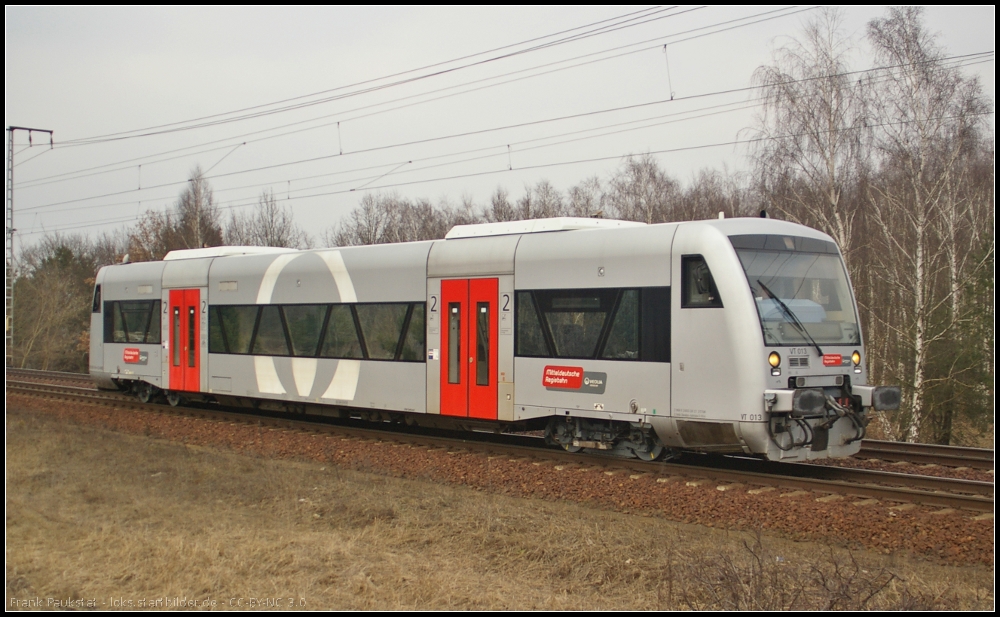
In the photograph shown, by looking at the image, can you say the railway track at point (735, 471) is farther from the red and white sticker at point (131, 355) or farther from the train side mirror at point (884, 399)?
the red and white sticker at point (131, 355)

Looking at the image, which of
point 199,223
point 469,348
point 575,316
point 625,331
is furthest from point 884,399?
point 199,223

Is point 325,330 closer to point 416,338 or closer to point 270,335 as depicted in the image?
point 270,335

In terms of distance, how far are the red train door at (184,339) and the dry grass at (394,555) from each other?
23.2ft

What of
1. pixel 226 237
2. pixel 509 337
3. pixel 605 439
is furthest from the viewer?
pixel 226 237

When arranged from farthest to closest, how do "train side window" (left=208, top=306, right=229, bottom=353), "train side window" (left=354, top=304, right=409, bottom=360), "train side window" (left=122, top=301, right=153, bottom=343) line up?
"train side window" (left=122, top=301, right=153, bottom=343), "train side window" (left=208, top=306, right=229, bottom=353), "train side window" (left=354, top=304, right=409, bottom=360)

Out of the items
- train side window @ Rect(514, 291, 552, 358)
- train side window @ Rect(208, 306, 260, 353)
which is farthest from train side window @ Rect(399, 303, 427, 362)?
train side window @ Rect(208, 306, 260, 353)

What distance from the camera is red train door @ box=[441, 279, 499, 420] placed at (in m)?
12.1

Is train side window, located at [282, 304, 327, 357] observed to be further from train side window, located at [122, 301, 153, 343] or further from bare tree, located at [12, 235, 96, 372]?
bare tree, located at [12, 235, 96, 372]

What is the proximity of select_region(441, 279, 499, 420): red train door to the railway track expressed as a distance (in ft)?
2.23

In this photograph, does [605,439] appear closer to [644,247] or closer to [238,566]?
[644,247]

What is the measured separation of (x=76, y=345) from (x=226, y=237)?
43.0ft

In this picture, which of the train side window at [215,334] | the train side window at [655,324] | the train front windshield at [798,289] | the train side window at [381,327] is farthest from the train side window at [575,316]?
the train side window at [215,334]

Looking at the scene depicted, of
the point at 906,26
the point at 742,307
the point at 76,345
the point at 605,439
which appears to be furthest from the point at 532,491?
the point at 76,345

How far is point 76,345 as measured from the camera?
38.2 meters
